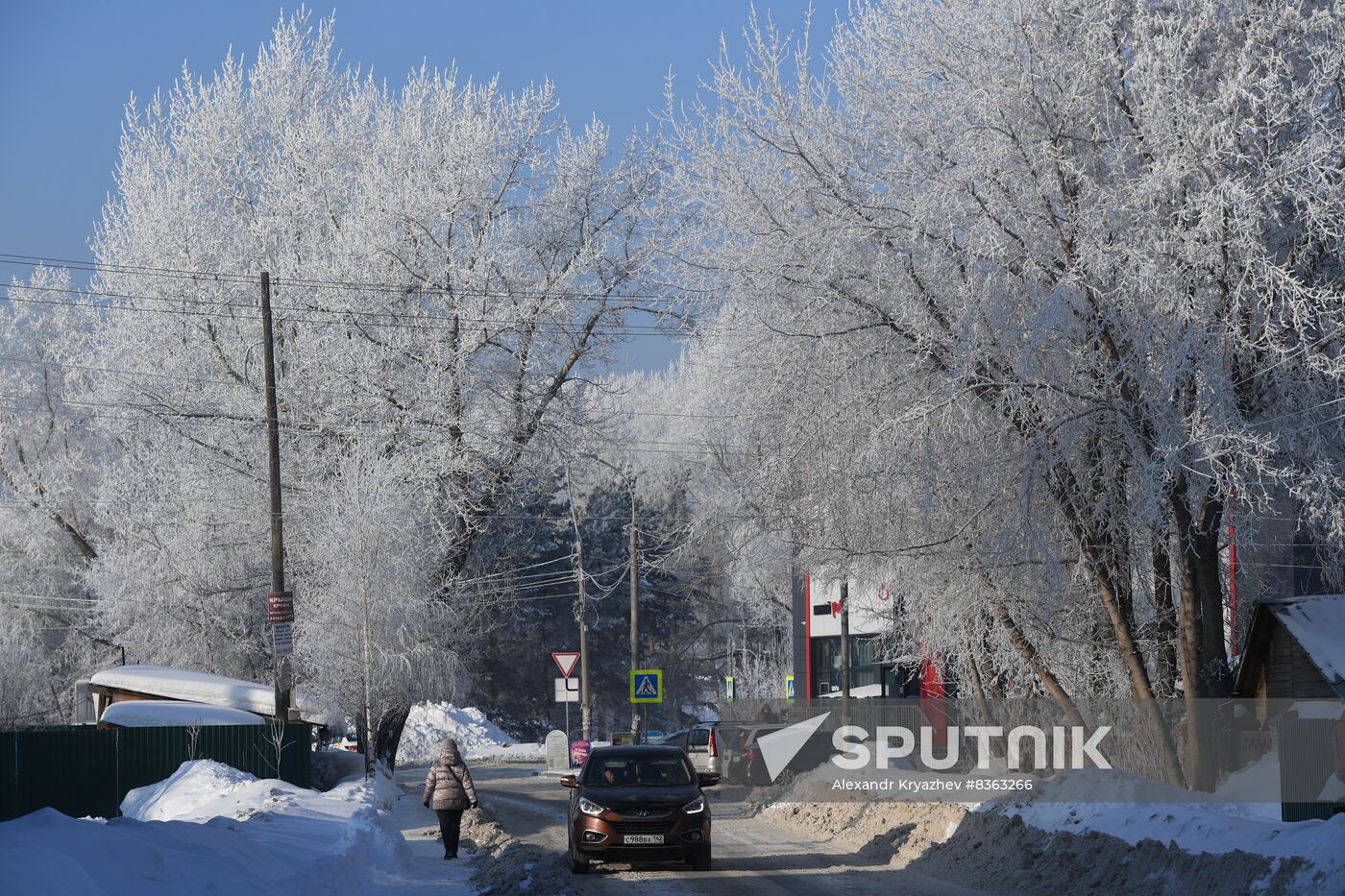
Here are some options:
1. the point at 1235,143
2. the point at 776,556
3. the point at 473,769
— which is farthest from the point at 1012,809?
the point at 473,769

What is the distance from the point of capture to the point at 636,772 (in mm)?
17641

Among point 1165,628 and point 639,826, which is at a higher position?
point 1165,628

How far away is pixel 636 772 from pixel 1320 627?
8.11m

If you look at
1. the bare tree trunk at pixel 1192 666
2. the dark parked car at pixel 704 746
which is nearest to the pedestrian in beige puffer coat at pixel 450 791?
the bare tree trunk at pixel 1192 666

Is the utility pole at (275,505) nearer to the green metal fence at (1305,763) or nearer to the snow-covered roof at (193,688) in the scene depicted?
the snow-covered roof at (193,688)

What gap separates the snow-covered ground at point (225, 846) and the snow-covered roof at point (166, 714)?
6.00 meters

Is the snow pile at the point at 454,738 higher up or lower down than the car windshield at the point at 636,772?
lower down

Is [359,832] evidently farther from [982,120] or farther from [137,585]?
[137,585]

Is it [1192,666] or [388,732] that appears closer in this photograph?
[1192,666]

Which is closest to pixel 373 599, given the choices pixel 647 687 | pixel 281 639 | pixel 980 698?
pixel 281 639

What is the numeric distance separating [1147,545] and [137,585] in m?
26.6

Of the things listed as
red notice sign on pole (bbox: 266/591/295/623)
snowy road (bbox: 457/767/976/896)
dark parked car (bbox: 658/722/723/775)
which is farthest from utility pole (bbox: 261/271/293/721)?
dark parked car (bbox: 658/722/723/775)

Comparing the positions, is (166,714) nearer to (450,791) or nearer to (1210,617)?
(450,791)

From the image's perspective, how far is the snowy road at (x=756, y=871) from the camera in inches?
563
